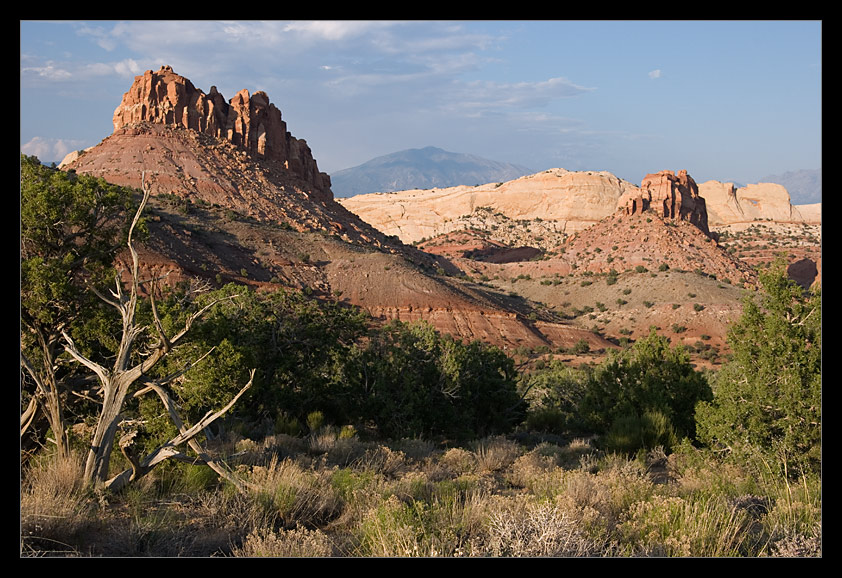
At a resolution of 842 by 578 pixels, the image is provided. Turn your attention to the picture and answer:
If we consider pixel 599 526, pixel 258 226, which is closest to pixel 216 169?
pixel 258 226

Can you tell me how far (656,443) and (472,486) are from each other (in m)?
6.66

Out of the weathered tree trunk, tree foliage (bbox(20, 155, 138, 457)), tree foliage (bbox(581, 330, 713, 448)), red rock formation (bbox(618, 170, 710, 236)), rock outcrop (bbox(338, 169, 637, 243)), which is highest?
rock outcrop (bbox(338, 169, 637, 243))

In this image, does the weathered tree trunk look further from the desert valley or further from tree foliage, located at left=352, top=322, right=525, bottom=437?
tree foliage, located at left=352, top=322, right=525, bottom=437

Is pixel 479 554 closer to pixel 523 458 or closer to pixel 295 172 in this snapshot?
pixel 523 458

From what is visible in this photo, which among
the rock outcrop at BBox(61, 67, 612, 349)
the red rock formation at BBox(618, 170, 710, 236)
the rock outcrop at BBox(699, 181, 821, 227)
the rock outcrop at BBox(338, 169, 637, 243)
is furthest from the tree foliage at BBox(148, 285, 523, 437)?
the rock outcrop at BBox(699, 181, 821, 227)

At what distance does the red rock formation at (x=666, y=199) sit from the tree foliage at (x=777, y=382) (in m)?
71.6

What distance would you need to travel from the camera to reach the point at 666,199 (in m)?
77.4

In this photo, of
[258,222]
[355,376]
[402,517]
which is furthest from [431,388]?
[258,222]

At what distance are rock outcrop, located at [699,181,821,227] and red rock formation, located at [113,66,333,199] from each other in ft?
311

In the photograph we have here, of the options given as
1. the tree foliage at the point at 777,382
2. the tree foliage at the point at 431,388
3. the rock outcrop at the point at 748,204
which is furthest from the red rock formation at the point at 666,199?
the tree foliage at the point at 777,382

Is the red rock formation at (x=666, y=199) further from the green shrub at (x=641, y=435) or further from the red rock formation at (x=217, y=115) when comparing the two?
the green shrub at (x=641, y=435)

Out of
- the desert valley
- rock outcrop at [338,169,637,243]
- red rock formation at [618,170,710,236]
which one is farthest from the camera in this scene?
rock outcrop at [338,169,637,243]

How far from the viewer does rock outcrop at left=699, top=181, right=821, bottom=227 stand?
5344 inches

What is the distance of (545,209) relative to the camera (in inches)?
4970
